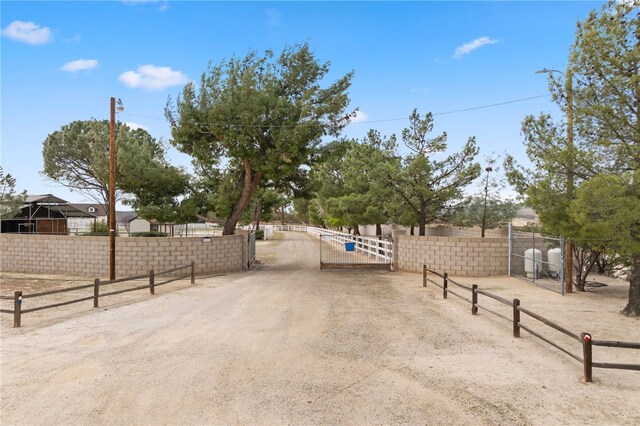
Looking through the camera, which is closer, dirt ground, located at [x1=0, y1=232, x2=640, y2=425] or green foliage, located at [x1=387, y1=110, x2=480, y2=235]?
dirt ground, located at [x1=0, y1=232, x2=640, y2=425]

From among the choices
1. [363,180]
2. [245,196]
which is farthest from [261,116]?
[363,180]

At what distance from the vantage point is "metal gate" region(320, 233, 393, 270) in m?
20.8

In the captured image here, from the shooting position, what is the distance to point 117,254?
18.1 m

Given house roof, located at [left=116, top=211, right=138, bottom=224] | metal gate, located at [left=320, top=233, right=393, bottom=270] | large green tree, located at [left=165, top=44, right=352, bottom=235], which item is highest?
large green tree, located at [left=165, top=44, right=352, bottom=235]

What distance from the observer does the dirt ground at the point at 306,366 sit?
5.08 m

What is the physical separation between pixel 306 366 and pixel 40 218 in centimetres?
3954

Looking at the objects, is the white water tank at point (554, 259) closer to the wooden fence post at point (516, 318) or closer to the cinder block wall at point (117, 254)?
the wooden fence post at point (516, 318)

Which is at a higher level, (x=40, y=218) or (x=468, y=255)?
(x=40, y=218)

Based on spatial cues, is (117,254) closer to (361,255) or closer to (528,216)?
(361,255)

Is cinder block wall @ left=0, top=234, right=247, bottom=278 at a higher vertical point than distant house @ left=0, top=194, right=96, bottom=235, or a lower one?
lower

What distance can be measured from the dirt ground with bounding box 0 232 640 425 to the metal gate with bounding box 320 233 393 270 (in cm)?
876

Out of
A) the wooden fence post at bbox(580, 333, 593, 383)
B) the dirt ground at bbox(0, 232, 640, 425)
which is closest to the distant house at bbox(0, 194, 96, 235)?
the dirt ground at bbox(0, 232, 640, 425)

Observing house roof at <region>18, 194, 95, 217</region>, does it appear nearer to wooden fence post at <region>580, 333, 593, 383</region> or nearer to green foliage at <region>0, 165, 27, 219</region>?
green foliage at <region>0, 165, 27, 219</region>

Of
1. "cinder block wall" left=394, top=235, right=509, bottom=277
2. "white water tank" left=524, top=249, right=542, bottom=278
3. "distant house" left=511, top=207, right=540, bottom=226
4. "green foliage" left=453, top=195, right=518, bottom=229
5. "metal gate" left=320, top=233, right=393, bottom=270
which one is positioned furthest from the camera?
"green foliage" left=453, top=195, right=518, bottom=229
